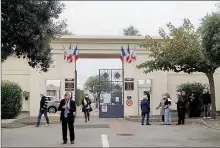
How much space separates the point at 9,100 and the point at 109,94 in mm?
6651

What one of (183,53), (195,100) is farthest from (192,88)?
(183,53)

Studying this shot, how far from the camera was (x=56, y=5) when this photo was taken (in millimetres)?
16109

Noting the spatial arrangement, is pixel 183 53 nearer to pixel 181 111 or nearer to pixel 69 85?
pixel 181 111

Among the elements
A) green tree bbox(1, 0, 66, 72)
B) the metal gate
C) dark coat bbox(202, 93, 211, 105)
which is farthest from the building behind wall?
green tree bbox(1, 0, 66, 72)

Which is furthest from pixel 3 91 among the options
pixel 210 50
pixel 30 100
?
pixel 210 50

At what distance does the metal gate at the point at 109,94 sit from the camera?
27719mm

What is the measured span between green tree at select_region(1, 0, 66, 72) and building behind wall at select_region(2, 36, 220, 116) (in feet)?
38.5

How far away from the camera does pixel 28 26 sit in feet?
49.3

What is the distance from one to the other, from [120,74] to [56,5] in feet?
42.1

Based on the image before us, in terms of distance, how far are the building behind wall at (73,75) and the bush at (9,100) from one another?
319cm

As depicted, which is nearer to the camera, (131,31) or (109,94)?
(109,94)

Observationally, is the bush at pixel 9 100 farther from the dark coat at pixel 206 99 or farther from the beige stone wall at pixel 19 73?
the dark coat at pixel 206 99

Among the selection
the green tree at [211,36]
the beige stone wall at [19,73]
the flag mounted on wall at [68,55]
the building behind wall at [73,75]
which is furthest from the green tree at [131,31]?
the green tree at [211,36]

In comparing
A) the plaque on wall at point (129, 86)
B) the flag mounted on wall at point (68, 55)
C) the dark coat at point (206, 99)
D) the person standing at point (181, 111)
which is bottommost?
the person standing at point (181, 111)
